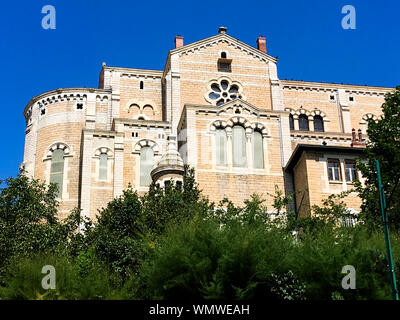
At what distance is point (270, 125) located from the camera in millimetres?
49375

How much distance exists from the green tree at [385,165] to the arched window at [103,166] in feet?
72.1

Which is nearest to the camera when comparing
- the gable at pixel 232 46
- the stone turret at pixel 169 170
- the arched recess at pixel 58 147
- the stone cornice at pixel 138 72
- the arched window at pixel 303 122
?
the stone turret at pixel 169 170

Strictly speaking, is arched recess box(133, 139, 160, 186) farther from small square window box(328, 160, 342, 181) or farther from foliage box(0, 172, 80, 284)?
small square window box(328, 160, 342, 181)

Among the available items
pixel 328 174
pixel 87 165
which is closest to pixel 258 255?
pixel 328 174

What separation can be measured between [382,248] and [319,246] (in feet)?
8.80

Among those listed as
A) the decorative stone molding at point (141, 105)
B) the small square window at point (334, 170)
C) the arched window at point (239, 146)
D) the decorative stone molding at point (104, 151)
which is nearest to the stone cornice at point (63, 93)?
the decorative stone molding at point (141, 105)

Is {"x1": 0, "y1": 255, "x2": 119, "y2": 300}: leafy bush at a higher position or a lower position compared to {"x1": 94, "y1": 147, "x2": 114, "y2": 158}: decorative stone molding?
lower

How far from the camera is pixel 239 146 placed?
47.6 meters

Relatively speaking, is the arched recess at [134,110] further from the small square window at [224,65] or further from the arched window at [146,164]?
the small square window at [224,65]

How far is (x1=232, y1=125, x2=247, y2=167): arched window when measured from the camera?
47.0m

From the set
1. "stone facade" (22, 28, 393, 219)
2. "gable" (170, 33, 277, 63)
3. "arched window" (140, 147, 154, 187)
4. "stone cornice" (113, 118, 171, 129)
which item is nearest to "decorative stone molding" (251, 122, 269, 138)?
"stone facade" (22, 28, 393, 219)

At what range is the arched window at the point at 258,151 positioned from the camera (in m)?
47.4

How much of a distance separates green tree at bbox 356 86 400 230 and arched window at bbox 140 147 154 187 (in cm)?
1904
